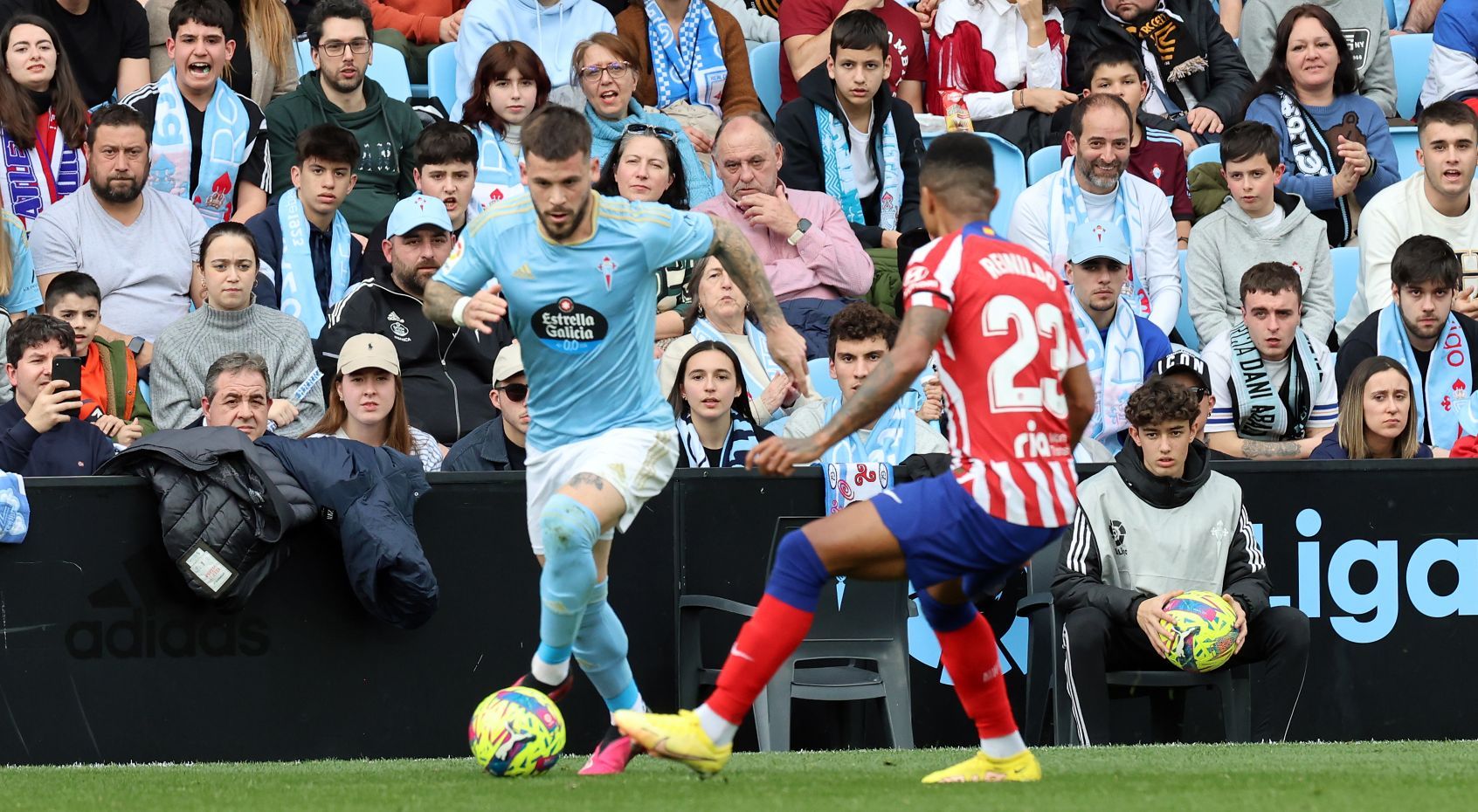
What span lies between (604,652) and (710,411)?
2420 mm

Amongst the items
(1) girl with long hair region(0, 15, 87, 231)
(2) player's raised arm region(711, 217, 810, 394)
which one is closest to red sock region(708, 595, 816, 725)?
(2) player's raised arm region(711, 217, 810, 394)

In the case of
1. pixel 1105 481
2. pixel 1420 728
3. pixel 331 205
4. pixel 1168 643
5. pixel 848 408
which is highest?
pixel 331 205

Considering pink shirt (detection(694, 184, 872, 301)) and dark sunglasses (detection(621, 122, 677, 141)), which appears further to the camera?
dark sunglasses (detection(621, 122, 677, 141))

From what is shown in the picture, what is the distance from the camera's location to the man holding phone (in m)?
8.52

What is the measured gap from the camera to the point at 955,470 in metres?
5.66

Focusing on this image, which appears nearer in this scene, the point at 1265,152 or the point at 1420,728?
the point at 1420,728

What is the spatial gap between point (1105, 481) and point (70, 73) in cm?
645

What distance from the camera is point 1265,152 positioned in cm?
1111

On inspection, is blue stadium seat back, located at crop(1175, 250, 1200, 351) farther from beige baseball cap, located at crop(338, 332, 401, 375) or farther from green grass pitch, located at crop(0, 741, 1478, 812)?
beige baseball cap, located at crop(338, 332, 401, 375)

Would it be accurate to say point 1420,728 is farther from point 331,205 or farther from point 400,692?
point 331,205

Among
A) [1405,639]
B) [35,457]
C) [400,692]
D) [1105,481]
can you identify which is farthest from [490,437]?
[1405,639]

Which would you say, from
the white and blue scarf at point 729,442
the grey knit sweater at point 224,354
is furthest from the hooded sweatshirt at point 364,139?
the white and blue scarf at point 729,442

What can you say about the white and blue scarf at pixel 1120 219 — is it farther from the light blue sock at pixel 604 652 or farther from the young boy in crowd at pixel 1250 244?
the light blue sock at pixel 604 652

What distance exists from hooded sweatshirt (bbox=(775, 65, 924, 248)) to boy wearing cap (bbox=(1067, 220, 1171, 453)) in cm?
150
